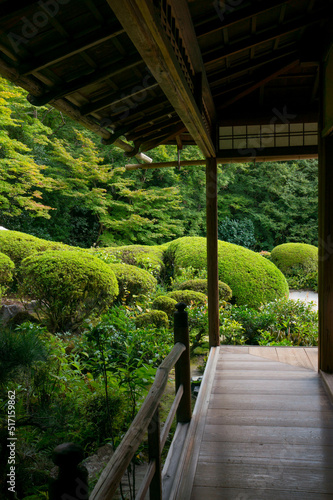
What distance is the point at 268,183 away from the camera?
47.5 ft

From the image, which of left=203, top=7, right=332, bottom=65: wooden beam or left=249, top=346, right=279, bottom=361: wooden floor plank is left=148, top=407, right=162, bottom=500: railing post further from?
left=249, top=346, right=279, bottom=361: wooden floor plank

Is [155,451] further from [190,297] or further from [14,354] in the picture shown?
[190,297]

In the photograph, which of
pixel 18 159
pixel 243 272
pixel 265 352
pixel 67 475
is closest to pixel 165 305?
pixel 265 352

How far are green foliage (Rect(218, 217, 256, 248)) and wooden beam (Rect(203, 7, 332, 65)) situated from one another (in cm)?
1008

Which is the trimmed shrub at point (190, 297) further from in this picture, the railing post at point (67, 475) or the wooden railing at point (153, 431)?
the railing post at point (67, 475)

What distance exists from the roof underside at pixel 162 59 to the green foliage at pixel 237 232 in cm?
862

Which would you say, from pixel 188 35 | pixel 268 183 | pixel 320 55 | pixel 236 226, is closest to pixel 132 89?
pixel 188 35

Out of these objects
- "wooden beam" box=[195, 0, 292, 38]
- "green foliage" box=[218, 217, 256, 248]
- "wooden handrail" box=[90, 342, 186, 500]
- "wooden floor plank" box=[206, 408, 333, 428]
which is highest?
"wooden beam" box=[195, 0, 292, 38]

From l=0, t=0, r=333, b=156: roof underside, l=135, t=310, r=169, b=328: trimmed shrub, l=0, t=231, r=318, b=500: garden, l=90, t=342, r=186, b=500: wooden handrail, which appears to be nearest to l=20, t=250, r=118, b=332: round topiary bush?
l=0, t=231, r=318, b=500: garden

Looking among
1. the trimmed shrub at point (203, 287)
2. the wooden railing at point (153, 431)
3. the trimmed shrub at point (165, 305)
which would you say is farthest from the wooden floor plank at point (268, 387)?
the trimmed shrub at point (203, 287)

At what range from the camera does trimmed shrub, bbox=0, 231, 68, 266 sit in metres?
6.34

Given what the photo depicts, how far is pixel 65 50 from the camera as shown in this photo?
1.80 m

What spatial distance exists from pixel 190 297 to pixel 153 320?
0.94 meters

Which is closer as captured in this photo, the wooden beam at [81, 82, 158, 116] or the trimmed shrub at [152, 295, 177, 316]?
the wooden beam at [81, 82, 158, 116]
